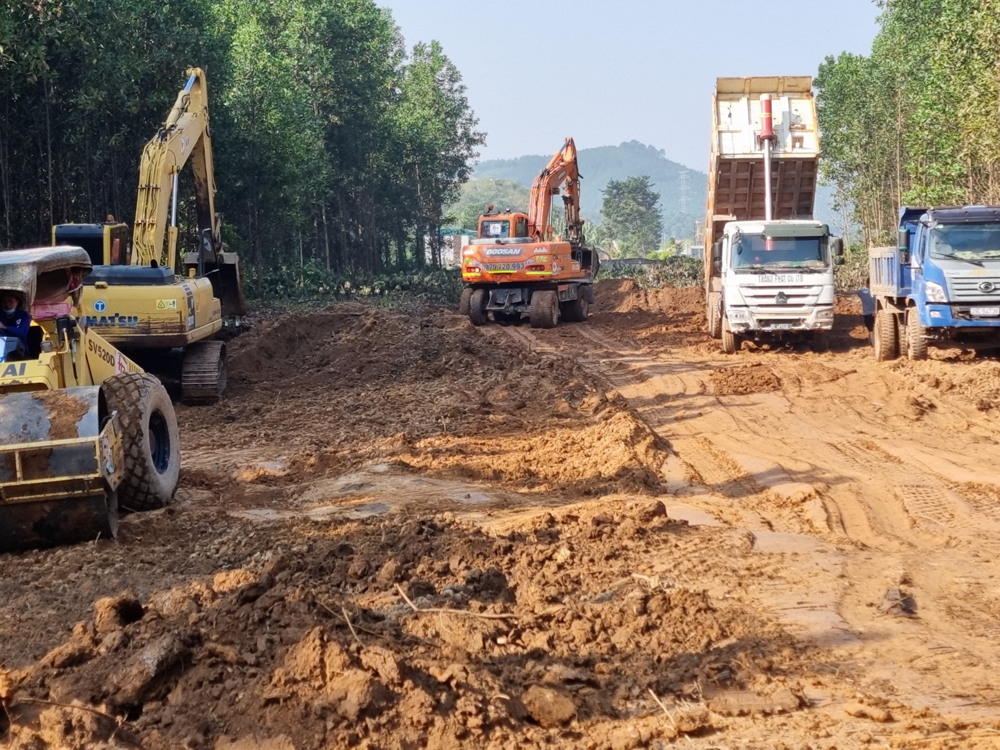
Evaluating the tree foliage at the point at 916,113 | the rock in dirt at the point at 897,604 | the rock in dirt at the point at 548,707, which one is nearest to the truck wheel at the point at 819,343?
the tree foliage at the point at 916,113

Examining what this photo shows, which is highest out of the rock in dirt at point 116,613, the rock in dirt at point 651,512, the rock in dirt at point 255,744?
the rock in dirt at point 116,613

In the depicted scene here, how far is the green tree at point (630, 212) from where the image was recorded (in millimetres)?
123625

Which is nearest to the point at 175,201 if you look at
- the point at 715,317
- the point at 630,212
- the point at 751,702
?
the point at 715,317

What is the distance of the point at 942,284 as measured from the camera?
15.0 metres

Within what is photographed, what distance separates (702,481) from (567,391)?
4563mm

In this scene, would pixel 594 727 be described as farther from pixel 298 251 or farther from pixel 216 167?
pixel 298 251

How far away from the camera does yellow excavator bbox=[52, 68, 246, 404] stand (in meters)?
12.3

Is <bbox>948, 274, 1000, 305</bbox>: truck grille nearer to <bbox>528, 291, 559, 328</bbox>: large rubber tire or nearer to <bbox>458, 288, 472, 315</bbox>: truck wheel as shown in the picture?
<bbox>528, 291, 559, 328</bbox>: large rubber tire

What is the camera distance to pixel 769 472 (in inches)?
370

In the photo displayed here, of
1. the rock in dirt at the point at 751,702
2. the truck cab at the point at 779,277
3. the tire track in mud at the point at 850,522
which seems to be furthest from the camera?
the truck cab at the point at 779,277

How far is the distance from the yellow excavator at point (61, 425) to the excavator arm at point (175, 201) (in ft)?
21.2

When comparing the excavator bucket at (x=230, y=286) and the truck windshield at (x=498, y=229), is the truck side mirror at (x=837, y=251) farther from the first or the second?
the excavator bucket at (x=230, y=286)

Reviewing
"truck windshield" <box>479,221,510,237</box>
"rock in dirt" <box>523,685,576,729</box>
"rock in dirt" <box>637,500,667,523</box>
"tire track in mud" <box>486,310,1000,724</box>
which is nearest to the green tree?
"truck windshield" <box>479,221,510,237</box>

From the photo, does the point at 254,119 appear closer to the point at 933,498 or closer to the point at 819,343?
the point at 819,343
